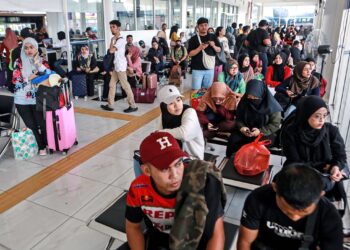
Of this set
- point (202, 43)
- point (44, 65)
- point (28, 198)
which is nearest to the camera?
point (28, 198)

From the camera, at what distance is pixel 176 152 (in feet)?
4.49

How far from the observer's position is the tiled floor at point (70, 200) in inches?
98.7

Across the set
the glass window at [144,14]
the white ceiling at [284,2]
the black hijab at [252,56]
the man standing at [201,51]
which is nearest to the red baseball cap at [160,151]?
the man standing at [201,51]

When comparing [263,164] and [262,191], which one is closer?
[262,191]

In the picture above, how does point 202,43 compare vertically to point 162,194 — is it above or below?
above

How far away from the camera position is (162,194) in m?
1.46

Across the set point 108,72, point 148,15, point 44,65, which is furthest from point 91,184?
point 148,15

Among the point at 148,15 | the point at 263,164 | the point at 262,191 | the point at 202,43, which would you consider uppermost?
the point at 148,15

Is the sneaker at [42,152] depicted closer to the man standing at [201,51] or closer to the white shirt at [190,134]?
the white shirt at [190,134]

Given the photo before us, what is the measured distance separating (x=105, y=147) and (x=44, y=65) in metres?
1.34

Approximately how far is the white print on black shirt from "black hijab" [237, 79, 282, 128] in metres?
1.90

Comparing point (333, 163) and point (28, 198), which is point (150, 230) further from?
point (28, 198)

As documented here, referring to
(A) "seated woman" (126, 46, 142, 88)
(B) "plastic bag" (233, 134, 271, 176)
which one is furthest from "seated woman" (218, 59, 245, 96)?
(A) "seated woman" (126, 46, 142, 88)

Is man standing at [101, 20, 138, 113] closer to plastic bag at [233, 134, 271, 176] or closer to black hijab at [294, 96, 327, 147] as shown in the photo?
plastic bag at [233, 134, 271, 176]
